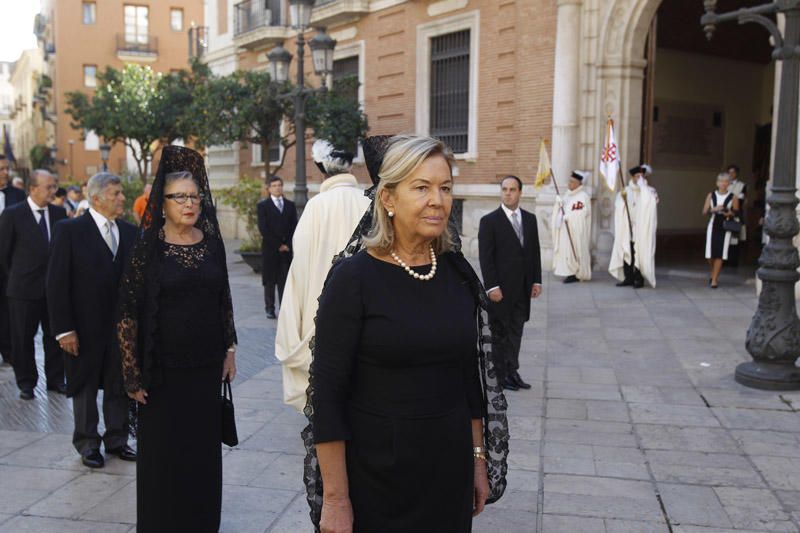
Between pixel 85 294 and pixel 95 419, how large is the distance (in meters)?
0.80

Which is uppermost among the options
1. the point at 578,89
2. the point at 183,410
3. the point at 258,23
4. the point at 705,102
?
the point at 258,23

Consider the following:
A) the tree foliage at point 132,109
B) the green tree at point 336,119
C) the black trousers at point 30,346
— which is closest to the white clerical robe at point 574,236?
the green tree at point 336,119

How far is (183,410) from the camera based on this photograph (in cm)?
390

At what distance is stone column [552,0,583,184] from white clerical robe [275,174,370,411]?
33.9 feet

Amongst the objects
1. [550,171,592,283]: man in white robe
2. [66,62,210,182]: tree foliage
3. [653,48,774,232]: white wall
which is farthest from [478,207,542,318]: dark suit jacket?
Answer: [66,62,210,182]: tree foliage

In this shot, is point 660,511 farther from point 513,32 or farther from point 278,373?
point 513,32

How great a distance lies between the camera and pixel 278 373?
25.1ft

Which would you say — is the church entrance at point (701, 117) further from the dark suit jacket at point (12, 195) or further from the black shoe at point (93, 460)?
the black shoe at point (93, 460)

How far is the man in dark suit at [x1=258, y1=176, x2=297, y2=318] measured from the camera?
10.8 meters

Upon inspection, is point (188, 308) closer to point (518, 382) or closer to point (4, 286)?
point (518, 382)

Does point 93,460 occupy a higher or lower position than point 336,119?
lower

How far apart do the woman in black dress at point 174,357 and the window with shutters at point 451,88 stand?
1393 centimetres

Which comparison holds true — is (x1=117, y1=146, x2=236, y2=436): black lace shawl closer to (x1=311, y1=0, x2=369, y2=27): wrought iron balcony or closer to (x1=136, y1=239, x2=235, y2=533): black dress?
(x1=136, y1=239, x2=235, y2=533): black dress

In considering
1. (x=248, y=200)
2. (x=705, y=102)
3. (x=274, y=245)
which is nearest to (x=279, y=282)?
(x=274, y=245)
